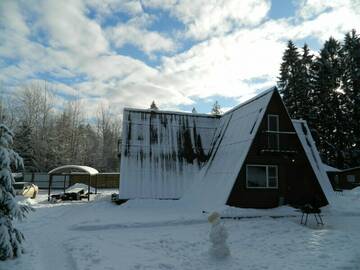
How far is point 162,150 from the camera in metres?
21.3

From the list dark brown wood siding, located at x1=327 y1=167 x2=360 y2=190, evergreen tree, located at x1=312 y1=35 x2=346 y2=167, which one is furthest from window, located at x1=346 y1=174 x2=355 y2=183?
evergreen tree, located at x1=312 y1=35 x2=346 y2=167

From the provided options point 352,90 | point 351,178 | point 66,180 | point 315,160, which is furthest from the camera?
point 352,90

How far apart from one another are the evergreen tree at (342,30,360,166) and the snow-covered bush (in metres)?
43.1

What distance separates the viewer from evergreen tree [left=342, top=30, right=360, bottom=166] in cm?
4088

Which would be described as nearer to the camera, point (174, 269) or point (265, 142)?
point (174, 269)

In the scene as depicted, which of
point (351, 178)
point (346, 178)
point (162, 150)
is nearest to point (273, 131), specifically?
point (162, 150)

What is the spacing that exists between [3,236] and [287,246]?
27.6 feet

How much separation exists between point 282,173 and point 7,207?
14.9 metres

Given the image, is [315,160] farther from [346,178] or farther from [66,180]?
[66,180]

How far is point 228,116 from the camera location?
909 inches

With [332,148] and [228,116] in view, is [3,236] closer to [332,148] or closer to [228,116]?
[228,116]

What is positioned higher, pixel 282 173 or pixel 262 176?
pixel 282 173

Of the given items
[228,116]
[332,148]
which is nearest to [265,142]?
[228,116]

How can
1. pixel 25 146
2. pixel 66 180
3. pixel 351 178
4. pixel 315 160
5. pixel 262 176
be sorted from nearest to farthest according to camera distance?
pixel 262 176, pixel 315 160, pixel 351 178, pixel 66 180, pixel 25 146
